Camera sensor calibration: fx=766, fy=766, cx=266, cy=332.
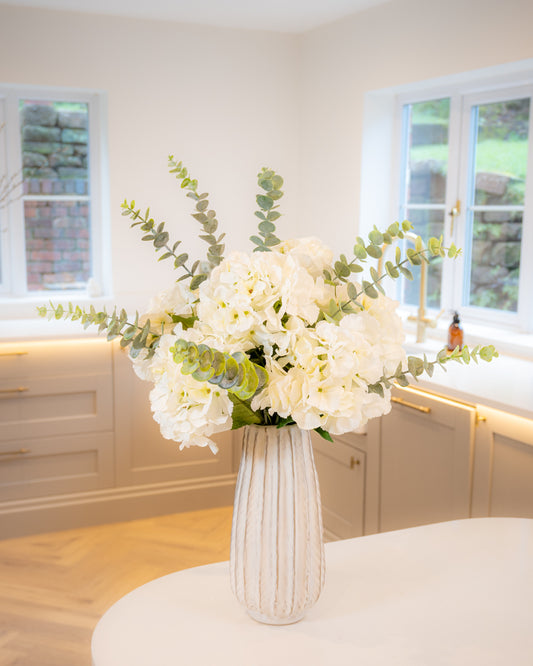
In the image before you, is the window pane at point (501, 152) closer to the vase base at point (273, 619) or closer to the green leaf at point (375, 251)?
the green leaf at point (375, 251)

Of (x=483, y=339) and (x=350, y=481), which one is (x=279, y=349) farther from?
(x=483, y=339)

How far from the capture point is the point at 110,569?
3.06m

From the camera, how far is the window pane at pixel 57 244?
3.95 metres

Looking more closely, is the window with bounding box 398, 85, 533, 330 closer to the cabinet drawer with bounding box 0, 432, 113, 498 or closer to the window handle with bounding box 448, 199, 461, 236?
the window handle with bounding box 448, 199, 461, 236

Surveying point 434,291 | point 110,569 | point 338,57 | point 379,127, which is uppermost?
point 338,57

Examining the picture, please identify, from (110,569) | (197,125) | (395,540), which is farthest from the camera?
(197,125)

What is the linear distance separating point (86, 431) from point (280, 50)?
226 cm

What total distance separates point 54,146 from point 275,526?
3392mm

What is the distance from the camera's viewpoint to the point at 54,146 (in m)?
3.94

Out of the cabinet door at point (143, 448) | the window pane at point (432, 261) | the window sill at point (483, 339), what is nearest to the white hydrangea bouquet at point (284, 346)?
the window sill at point (483, 339)

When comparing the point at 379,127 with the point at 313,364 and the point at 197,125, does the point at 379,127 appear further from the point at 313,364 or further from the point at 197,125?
the point at 313,364

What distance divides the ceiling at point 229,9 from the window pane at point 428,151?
0.53 meters

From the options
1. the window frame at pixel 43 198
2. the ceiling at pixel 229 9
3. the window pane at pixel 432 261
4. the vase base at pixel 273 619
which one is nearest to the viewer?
the vase base at pixel 273 619

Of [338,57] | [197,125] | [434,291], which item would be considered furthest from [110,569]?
[338,57]
